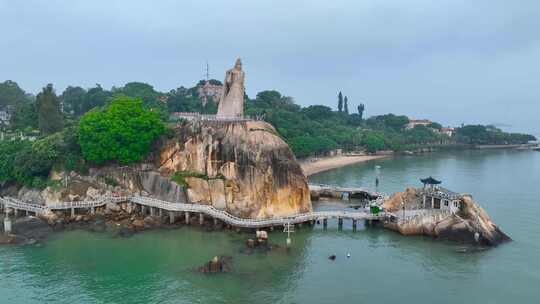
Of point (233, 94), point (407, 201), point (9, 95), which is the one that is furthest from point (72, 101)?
point (407, 201)

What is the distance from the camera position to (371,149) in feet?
461

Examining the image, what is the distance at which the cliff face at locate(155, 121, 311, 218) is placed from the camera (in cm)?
5294

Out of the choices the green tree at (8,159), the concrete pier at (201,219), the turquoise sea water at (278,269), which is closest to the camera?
the turquoise sea water at (278,269)

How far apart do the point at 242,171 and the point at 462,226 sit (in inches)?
979

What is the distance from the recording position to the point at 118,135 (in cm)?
5725

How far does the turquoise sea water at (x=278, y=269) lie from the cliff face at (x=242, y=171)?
13.6 ft

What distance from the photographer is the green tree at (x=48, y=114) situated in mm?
74812

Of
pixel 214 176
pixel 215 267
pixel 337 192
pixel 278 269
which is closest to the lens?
pixel 215 267

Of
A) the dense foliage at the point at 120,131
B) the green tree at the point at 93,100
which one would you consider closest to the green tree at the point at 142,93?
the dense foliage at the point at 120,131

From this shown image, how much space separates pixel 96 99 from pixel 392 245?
84981mm

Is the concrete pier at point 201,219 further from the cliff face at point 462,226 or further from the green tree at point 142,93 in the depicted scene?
the green tree at point 142,93

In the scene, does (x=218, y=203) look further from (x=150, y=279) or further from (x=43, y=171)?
(x=43, y=171)

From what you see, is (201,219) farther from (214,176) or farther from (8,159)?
(8,159)

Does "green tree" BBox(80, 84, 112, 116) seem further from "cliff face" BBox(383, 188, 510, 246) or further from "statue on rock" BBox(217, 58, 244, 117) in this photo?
"cliff face" BBox(383, 188, 510, 246)
